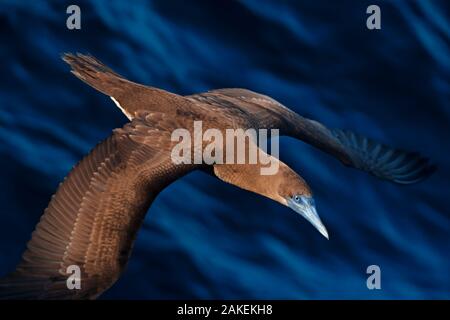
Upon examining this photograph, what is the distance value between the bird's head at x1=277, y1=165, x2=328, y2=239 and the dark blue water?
1283 mm

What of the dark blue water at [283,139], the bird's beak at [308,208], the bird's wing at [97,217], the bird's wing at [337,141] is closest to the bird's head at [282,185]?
the bird's beak at [308,208]

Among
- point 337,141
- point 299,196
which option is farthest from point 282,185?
point 337,141

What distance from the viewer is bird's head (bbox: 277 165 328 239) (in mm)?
7738

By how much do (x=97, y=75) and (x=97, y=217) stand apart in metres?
1.64

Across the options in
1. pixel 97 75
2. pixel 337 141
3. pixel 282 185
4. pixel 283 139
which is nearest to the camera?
pixel 282 185

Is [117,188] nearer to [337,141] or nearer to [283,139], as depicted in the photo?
[337,141]

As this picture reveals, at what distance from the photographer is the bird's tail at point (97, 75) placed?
8367mm

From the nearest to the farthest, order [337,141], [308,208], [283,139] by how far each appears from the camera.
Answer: [308,208]
[337,141]
[283,139]

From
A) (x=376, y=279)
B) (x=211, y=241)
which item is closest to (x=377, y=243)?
(x=376, y=279)

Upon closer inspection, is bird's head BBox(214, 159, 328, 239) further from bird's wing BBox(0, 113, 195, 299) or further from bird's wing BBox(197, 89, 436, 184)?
bird's wing BBox(197, 89, 436, 184)

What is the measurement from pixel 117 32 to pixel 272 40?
1.95m

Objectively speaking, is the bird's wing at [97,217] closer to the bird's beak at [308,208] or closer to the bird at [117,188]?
the bird at [117,188]

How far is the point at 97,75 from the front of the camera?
850 centimetres

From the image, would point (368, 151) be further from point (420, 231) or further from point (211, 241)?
point (211, 241)
